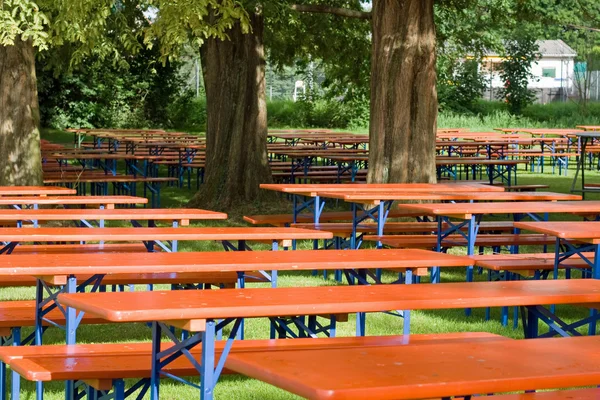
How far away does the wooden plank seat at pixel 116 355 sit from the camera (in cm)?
433

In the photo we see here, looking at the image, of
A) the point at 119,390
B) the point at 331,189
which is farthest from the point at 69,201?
the point at 119,390

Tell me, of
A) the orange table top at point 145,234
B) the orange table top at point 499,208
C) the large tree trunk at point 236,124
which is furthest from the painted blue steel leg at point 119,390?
the large tree trunk at point 236,124

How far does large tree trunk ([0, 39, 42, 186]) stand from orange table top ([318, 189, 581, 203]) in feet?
13.4

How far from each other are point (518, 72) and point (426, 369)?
131 feet

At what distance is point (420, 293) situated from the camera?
4602 millimetres

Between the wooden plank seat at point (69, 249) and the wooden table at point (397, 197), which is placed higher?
the wooden table at point (397, 197)

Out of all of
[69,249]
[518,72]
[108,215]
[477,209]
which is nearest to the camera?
[69,249]

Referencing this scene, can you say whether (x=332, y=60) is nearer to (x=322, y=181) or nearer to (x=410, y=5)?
(x=322, y=181)

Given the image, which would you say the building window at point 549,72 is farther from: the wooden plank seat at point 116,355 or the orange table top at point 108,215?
the wooden plank seat at point 116,355

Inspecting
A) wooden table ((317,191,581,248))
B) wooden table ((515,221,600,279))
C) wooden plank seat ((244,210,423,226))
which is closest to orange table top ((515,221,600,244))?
wooden table ((515,221,600,279))

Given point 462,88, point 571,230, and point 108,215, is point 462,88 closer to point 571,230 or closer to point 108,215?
point 108,215

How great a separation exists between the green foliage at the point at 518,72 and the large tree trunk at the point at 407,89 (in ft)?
95.4

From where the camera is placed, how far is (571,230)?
22.3 feet

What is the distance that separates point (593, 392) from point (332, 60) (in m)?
15.6
